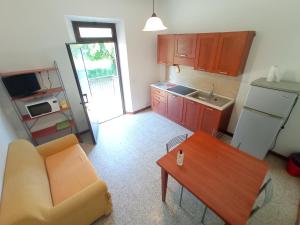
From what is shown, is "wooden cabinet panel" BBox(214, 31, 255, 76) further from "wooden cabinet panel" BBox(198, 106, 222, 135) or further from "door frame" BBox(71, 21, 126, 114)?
"door frame" BBox(71, 21, 126, 114)

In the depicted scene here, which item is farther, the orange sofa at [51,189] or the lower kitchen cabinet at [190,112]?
the lower kitchen cabinet at [190,112]

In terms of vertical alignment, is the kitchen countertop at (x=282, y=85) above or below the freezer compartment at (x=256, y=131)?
above

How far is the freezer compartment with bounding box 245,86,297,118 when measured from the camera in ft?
6.25

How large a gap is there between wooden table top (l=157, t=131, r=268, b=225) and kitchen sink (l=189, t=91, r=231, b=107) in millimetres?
1362

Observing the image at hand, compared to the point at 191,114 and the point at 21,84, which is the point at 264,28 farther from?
the point at 21,84

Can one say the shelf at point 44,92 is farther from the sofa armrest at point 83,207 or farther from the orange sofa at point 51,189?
the sofa armrest at point 83,207

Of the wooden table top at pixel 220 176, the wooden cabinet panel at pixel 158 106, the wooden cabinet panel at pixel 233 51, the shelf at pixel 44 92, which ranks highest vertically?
the wooden cabinet panel at pixel 233 51

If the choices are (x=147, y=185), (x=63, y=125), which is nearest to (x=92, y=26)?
(x=63, y=125)

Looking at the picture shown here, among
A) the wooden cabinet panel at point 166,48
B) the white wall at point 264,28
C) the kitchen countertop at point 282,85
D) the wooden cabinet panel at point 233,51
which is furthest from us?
the wooden cabinet panel at point 166,48

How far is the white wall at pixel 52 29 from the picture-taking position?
2.15 metres

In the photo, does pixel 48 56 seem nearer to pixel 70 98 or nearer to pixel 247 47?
pixel 70 98

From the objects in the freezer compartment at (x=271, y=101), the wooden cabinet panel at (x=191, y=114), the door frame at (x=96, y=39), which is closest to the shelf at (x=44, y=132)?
the door frame at (x=96, y=39)

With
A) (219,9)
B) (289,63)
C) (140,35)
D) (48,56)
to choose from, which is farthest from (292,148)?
(48,56)

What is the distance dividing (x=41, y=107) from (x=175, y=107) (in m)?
2.66
